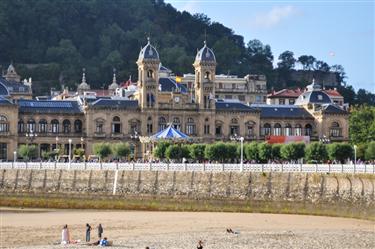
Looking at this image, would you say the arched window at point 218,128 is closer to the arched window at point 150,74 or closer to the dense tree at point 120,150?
the arched window at point 150,74

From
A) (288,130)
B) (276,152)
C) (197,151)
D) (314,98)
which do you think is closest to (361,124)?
(314,98)

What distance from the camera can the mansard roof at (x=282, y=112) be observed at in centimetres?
13375

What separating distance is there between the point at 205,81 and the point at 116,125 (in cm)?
1274

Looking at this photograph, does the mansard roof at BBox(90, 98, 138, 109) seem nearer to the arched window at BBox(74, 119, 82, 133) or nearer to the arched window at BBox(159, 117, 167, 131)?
the arched window at BBox(74, 119, 82, 133)

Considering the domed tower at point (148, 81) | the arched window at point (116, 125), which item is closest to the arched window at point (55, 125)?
the arched window at point (116, 125)

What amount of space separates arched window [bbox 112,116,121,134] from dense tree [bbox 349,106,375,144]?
29.0 m

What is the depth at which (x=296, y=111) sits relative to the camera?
136 metres

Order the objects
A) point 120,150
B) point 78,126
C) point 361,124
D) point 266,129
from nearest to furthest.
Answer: point 120,150 < point 78,126 < point 266,129 < point 361,124

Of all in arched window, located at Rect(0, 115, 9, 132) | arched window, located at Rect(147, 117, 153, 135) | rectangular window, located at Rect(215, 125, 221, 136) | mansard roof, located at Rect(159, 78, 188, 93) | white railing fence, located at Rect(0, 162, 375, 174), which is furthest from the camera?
mansard roof, located at Rect(159, 78, 188, 93)

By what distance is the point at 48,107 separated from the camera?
126 meters

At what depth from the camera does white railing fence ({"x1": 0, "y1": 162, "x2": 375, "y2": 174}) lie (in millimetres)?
75562

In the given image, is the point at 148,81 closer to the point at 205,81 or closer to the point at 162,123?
the point at 162,123

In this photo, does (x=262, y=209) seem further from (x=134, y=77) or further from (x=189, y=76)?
(x=134, y=77)

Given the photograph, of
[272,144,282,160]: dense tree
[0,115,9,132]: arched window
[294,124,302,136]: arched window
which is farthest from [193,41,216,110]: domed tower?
[272,144,282,160]: dense tree
